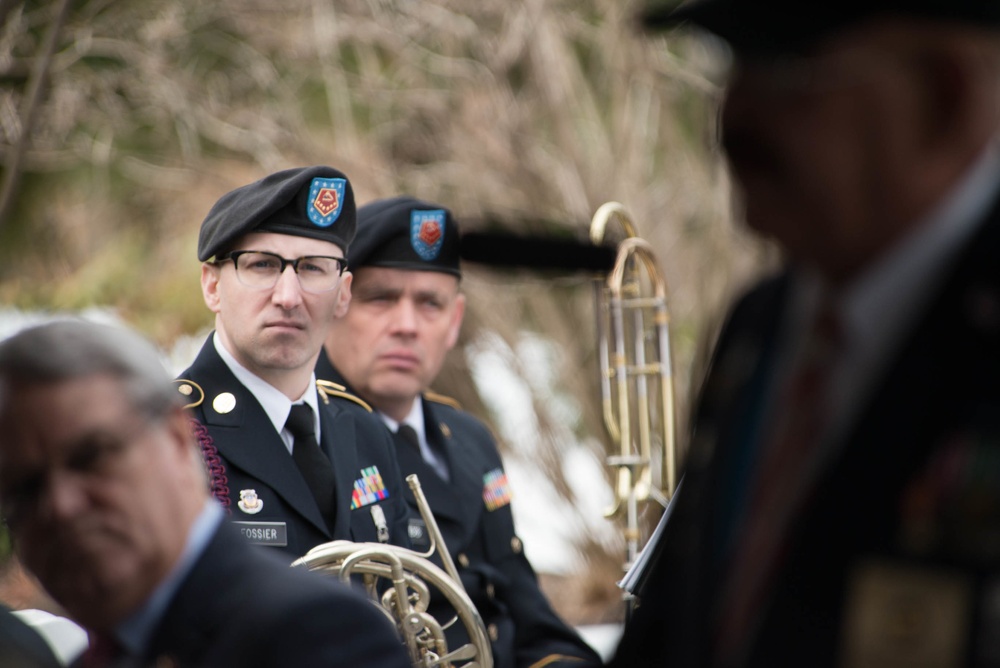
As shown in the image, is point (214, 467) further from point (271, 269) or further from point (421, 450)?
point (421, 450)

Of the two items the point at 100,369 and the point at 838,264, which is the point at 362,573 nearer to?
the point at 100,369

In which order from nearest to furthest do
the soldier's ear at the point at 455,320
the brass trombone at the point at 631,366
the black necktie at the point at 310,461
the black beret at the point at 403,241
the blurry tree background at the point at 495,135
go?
the black necktie at the point at 310,461
the black beret at the point at 403,241
the soldier's ear at the point at 455,320
the brass trombone at the point at 631,366
the blurry tree background at the point at 495,135

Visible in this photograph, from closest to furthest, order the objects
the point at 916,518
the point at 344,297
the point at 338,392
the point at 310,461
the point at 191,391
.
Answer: the point at 916,518 < the point at 191,391 < the point at 310,461 < the point at 344,297 < the point at 338,392

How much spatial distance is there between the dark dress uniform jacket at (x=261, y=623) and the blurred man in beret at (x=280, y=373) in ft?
4.72

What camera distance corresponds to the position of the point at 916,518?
1.38 metres

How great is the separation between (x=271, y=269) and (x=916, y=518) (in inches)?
95.6

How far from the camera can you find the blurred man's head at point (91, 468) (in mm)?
1791

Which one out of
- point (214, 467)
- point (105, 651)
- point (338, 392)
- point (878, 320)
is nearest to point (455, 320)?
point (338, 392)

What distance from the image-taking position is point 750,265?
9.54 metres

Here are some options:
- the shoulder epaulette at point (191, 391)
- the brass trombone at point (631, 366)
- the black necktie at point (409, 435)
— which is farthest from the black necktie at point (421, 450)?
the shoulder epaulette at point (191, 391)

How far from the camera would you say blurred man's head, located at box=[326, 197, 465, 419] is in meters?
4.24

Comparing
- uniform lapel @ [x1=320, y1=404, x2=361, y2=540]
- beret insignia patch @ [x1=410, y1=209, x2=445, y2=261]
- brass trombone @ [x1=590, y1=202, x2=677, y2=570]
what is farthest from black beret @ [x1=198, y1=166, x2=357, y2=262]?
brass trombone @ [x1=590, y1=202, x2=677, y2=570]

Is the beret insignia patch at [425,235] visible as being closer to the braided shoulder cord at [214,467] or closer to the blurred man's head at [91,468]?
the braided shoulder cord at [214,467]

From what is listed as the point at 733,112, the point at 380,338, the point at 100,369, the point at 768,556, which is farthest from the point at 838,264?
the point at 380,338
